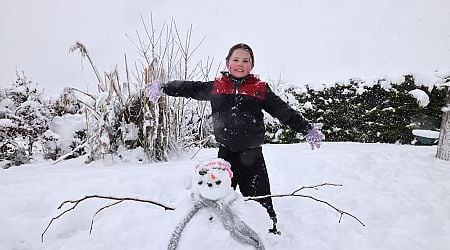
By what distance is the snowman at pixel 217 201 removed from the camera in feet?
4.06

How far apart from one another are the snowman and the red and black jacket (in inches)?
25.9

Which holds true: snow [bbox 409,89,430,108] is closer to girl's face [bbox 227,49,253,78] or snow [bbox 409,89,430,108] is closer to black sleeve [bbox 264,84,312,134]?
black sleeve [bbox 264,84,312,134]

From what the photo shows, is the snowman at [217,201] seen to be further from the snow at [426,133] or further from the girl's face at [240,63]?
the snow at [426,133]

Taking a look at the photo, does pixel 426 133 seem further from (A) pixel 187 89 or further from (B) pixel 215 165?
(B) pixel 215 165

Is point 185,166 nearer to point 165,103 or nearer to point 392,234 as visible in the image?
point 165,103

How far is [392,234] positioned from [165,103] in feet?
8.51

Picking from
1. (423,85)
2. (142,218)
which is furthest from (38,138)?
(423,85)

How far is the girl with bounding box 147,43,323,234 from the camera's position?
6.66 feet

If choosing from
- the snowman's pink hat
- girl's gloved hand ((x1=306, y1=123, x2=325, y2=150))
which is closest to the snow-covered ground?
the snowman's pink hat

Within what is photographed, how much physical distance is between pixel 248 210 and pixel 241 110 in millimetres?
810

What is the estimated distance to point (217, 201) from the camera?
50.7 inches

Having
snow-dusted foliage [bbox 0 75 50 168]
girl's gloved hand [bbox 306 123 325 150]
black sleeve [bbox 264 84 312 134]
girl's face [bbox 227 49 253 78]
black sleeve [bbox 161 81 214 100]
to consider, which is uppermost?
girl's face [bbox 227 49 253 78]

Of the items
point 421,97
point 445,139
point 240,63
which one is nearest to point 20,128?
point 240,63

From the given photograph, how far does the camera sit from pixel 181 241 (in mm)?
1200
